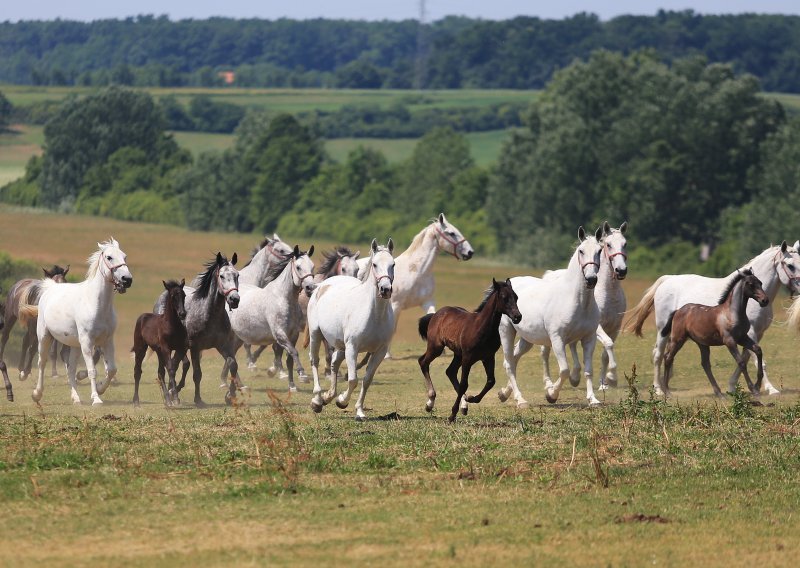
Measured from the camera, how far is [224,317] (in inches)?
719

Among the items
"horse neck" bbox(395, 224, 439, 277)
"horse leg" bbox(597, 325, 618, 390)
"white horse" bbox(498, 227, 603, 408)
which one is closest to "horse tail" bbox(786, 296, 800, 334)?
"horse leg" bbox(597, 325, 618, 390)

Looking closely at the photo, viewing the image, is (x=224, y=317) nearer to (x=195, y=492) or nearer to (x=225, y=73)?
(x=195, y=492)

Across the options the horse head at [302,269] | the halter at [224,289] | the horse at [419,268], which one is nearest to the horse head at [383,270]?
the halter at [224,289]

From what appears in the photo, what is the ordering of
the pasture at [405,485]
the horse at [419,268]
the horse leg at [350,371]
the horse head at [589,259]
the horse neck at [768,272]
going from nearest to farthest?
1. the pasture at [405,485]
2. the horse leg at [350,371]
3. the horse head at [589,259]
4. the horse neck at [768,272]
5. the horse at [419,268]

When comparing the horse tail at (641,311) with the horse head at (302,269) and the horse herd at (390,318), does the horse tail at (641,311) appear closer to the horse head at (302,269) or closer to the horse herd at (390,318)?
the horse herd at (390,318)

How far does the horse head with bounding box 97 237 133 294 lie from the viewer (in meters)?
18.0

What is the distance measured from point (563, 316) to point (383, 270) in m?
Answer: 3.01

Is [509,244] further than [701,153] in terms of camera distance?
Yes

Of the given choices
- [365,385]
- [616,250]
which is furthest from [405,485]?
[616,250]

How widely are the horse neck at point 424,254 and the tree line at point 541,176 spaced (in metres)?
37.5

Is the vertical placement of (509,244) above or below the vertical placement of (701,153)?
below

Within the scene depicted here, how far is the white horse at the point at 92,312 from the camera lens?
18297mm

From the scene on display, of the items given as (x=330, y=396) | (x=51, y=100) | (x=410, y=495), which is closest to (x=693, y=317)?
(x=330, y=396)

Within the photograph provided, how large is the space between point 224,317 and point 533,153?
5423cm
